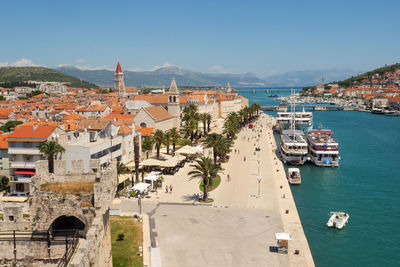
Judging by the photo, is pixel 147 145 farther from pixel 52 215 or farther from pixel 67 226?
pixel 52 215

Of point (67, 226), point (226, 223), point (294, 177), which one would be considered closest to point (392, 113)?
point (294, 177)

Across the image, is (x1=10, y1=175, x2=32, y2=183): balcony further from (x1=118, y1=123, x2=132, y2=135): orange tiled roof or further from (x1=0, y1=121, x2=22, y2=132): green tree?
(x1=0, y1=121, x2=22, y2=132): green tree

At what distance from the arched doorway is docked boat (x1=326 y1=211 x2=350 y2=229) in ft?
89.7

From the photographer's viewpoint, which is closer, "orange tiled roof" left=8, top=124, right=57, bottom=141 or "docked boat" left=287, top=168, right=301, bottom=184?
"orange tiled roof" left=8, top=124, right=57, bottom=141

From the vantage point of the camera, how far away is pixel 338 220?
117 ft

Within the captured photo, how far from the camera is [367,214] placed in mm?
40000

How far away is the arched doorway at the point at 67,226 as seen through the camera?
1656cm

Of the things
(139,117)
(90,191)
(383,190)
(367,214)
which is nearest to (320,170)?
(383,190)

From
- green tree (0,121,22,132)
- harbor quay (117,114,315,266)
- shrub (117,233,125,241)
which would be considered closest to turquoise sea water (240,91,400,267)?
harbor quay (117,114,315,266)

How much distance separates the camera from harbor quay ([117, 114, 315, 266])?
25.6m

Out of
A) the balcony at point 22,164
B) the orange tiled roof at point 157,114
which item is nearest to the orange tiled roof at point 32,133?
the balcony at point 22,164

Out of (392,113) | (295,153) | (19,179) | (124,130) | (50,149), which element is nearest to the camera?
(50,149)

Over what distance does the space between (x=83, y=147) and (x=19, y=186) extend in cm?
1060

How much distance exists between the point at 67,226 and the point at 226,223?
58.2 ft
